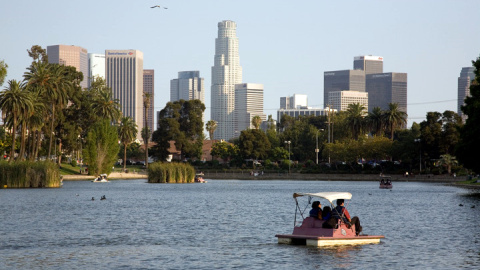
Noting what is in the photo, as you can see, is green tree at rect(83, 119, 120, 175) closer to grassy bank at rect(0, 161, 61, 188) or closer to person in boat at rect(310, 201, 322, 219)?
grassy bank at rect(0, 161, 61, 188)

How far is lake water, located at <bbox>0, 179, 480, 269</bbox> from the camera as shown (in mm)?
30953

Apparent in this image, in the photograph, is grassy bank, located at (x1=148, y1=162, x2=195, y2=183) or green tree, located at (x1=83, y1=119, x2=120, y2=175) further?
green tree, located at (x1=83, y1=119, x2=120, y2=175)

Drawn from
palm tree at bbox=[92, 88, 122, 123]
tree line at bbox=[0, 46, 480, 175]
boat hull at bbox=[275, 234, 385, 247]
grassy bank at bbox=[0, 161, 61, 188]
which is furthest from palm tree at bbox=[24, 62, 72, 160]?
boat hull at bbox=[275, 234, 385, 247]

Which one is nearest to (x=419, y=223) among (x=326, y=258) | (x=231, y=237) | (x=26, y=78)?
(x=231, y=237)

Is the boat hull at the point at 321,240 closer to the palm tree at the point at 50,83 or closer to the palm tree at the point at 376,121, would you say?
the palm tree at the point at 50,83

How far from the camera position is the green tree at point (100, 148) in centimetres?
13425

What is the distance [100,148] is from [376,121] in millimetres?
67632

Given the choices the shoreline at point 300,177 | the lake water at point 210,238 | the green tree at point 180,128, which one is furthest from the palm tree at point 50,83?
the lake water at point 210,238

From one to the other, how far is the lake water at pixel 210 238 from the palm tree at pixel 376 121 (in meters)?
102

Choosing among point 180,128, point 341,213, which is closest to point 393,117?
point 180,128

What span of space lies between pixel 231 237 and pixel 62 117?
10578cm

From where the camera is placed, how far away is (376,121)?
16962cm

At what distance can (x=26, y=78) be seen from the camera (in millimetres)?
124500

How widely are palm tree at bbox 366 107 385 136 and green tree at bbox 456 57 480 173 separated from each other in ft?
260
